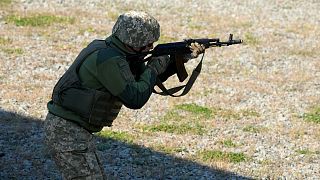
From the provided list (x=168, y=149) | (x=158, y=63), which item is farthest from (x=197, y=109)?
(x=158, y=63)

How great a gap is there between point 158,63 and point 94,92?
34.8 inches

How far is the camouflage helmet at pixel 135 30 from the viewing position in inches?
243

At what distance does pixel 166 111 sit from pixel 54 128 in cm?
612

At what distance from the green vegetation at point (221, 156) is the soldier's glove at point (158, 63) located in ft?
12.0

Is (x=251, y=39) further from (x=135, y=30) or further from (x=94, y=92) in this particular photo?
(x=94, y=92)

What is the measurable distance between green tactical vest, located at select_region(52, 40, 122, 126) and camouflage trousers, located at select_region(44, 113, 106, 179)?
6.8 inches

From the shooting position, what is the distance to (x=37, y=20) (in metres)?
18.7

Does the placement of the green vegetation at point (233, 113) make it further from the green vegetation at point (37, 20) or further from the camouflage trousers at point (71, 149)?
the green vegetation at point (37, 20)

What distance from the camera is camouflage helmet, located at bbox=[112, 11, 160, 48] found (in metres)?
6.17

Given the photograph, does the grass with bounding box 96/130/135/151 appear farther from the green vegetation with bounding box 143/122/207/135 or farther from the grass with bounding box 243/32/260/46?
the grass with bounding box 243/32/260/46

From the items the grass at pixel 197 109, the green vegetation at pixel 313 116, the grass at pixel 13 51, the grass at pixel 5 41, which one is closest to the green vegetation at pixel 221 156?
the grass at pixel 197 109

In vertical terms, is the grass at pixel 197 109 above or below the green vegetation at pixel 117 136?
below

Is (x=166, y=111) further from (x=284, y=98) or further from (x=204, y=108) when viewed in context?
(x=284, y=98)

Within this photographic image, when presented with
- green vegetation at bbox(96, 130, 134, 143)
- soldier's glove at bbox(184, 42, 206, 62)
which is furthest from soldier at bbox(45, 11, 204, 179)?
green vegetation at bbox(96, 130, 134, 143)
